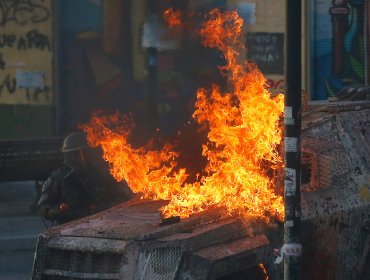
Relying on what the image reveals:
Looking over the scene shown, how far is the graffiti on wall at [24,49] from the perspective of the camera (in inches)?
596

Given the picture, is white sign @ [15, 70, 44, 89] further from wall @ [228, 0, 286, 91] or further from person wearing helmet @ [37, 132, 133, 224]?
person wearing helmet @ [37, 132, 133, 224]

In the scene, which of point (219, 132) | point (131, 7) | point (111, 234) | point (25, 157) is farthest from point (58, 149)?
point (111, 234)

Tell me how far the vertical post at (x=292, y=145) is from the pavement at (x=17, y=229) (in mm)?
4807

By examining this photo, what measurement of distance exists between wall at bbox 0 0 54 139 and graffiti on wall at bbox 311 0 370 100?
249 inches

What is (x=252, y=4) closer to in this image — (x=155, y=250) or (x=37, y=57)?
(x=37, y=57)

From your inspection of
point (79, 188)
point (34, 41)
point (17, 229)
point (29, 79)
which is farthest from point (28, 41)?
point (79, 188)

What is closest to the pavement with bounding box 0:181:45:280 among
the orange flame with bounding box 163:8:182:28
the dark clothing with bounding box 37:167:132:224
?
the dark clothing with bounding box 37:167:132:224

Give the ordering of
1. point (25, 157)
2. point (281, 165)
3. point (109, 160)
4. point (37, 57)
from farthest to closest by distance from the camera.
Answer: point (37, 57), point (25, 157), point (109, 160), point (281, 165)

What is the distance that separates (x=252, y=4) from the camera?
16.4m

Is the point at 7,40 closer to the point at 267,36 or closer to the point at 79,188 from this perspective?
the point at 267,36

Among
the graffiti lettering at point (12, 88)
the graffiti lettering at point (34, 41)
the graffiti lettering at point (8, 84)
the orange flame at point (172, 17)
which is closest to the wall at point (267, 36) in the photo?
the orange flame at point (172, 17)

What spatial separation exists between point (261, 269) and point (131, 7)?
11138 millimetres

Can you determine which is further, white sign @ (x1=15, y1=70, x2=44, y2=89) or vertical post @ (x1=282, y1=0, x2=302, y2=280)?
white sign @ (x1=15, y1=70, x2=44, y2=89)

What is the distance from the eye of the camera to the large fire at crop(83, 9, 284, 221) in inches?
235
